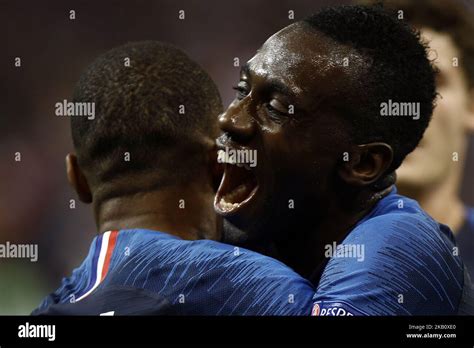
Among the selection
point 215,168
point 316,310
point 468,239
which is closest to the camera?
point 316,310

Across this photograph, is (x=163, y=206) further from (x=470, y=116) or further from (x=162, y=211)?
(x=470, y=116)

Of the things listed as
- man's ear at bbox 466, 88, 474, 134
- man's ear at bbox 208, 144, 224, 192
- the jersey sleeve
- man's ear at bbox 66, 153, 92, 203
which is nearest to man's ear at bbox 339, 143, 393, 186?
the jersey sleeve

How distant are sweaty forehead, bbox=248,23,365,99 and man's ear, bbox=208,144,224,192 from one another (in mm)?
255

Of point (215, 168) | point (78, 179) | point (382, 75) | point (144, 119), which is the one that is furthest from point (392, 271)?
point (78, 179)

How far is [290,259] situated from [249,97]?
44cm

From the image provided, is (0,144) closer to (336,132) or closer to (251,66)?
(251,66)

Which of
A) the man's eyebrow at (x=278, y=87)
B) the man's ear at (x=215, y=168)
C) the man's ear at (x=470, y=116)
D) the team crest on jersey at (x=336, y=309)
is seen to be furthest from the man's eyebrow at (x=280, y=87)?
the man's ear at (x=470, y=116)

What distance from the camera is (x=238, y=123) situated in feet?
7.08

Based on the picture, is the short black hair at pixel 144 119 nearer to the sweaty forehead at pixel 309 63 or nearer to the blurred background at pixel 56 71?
the sweaty forehead at pixel 309 63

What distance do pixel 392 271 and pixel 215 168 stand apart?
575 mm

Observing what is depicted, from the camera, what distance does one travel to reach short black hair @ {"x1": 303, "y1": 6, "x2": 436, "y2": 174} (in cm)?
209

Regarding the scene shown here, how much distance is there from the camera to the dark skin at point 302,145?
2113 mm

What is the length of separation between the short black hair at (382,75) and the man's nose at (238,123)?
226 mm

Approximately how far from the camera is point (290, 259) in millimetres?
2303
